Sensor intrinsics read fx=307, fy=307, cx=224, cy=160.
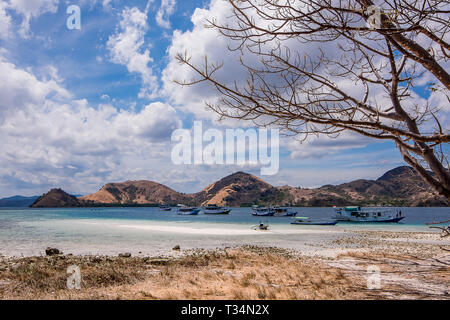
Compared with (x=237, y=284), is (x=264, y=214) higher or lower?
lower

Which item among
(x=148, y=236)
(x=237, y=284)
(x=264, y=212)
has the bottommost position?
(x=264, y=212)

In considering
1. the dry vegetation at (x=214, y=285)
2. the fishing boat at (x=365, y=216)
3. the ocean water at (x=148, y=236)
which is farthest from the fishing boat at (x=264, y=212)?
the dry vegetation at (x=214, y=285)

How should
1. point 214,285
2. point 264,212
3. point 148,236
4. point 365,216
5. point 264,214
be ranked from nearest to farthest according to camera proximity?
1. point 214,285
2. point 148,236
3. point 365,216
4. point 264,214
5. point 264,212

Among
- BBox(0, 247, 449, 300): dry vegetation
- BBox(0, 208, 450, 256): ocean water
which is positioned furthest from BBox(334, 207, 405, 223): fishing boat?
BBox(0, 247, 449, 300): dry vegetation

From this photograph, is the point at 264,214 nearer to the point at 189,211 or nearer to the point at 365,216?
the point at 189,211

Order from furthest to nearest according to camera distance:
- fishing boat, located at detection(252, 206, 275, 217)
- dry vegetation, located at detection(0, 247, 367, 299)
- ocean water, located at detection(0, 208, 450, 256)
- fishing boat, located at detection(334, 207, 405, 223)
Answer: fishing boat, located at detection(252, 206, 275, 217)
fishing boat, located at detection(334, 207, 405, 223)
ocean water, located at detection(0, 208, 450, 256)
dry vegetation, located at detection(0, 247, 367, 299)

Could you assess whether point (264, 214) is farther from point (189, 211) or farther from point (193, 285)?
point (193, 285)

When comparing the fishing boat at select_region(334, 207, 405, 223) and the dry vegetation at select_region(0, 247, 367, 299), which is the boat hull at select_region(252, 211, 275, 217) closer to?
the fishing boat at select_region(334, 207, 405, 223)

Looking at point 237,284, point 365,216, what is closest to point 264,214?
point 365,216

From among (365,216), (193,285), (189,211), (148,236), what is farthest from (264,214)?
(193,285)

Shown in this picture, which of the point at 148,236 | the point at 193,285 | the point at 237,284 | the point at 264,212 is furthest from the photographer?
the point at 264,212

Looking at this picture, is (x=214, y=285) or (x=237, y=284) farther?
(x=237, y=284)

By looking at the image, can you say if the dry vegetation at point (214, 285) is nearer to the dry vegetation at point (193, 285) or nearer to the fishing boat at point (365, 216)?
the dry vegetation at point (193, 285)
